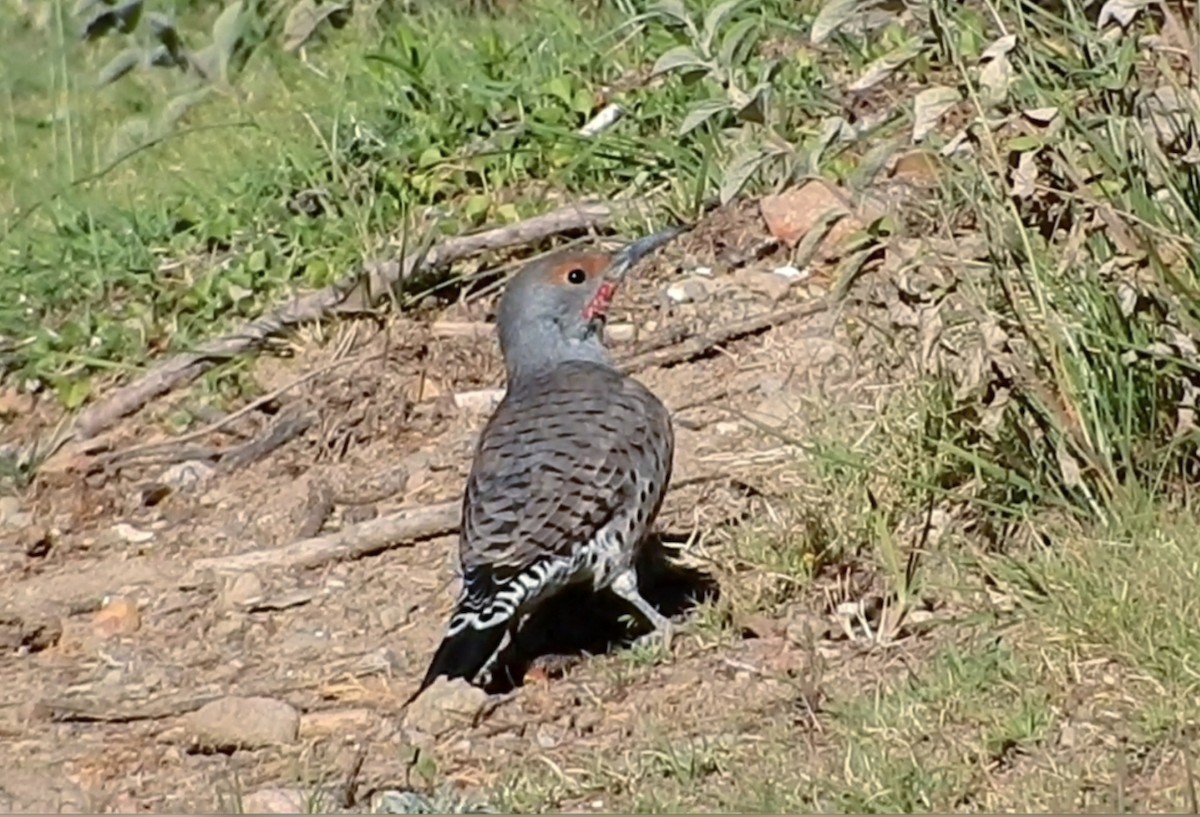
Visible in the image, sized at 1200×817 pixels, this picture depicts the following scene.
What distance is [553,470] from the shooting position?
555 cm

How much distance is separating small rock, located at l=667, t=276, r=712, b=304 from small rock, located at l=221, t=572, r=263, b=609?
1684 mm

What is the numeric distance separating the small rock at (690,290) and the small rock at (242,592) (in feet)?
5.52

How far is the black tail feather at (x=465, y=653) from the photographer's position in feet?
17.7

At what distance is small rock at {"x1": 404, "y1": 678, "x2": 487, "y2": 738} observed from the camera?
5.24 m

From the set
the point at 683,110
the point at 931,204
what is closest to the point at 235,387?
the point at 683,110

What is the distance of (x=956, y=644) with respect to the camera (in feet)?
17.0

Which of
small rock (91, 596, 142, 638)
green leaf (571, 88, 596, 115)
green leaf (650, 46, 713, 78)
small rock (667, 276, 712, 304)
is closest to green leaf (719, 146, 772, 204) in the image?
green leaf (650, 46, 713, 78)

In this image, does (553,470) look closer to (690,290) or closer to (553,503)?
(553,503)

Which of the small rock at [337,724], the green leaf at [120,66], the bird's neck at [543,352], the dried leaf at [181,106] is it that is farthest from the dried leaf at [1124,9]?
the green leaf at [120,66]

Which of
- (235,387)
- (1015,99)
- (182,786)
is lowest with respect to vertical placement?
(235,387)

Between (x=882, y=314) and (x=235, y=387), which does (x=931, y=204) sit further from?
(x=235, y=387)

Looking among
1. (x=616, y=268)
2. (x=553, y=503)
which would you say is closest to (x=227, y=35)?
(x=616, y=268)

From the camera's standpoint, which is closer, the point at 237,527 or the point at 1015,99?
the point at 1015,99

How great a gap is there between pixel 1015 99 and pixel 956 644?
46.0 inches
